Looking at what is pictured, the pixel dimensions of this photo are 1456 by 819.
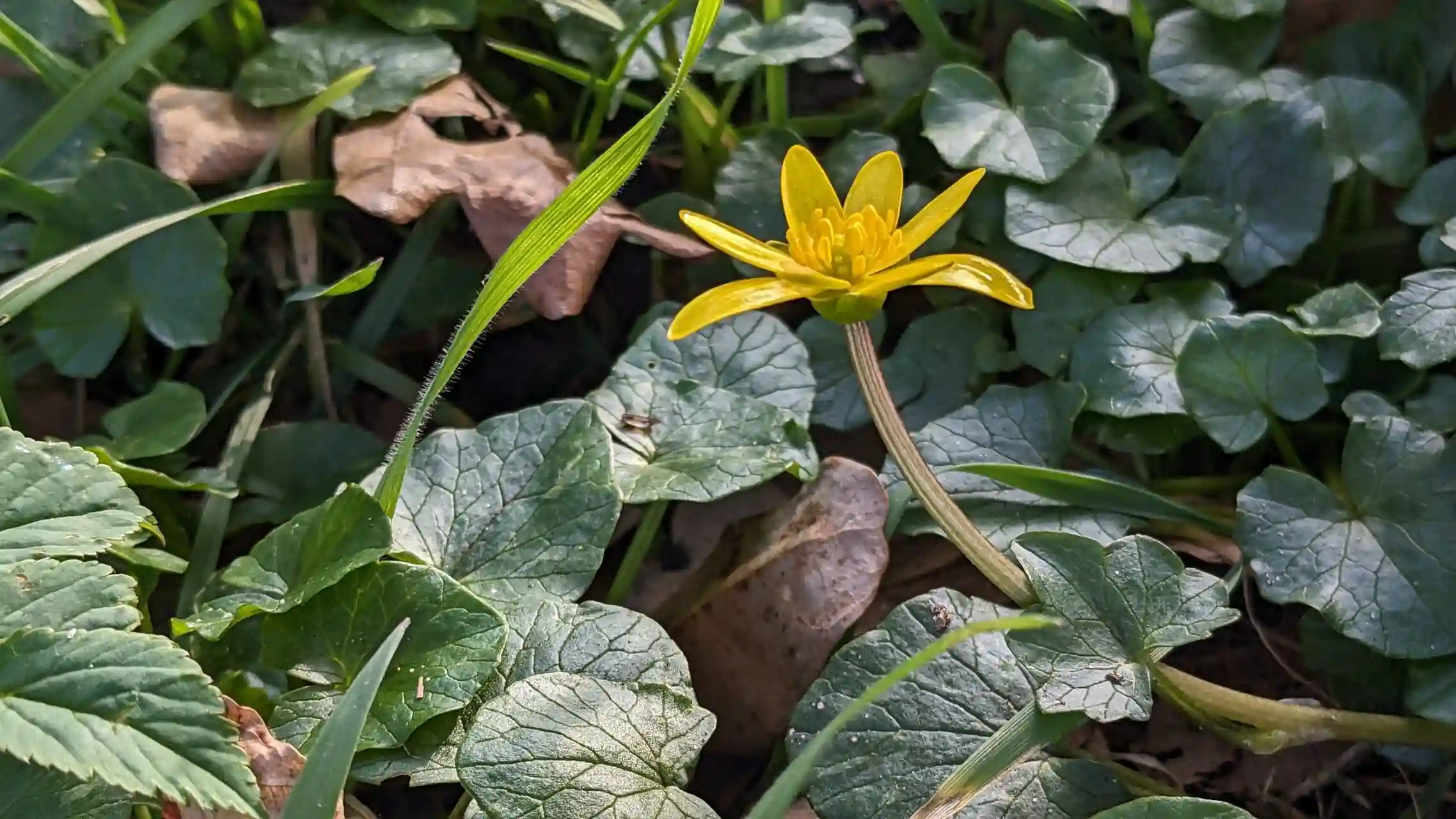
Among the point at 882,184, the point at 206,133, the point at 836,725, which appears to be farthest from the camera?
the point at 206,133

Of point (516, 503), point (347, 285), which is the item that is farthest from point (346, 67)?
Result: point (516, 503)

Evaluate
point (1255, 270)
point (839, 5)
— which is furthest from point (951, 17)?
point (1255, 270)

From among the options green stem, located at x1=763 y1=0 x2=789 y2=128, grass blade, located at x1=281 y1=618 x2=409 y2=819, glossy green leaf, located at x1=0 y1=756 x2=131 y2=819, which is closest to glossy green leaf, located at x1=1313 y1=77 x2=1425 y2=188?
green stem, located at x1=763 y1=0 x2=789 y2=128

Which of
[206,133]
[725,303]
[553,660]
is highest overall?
[206,133]

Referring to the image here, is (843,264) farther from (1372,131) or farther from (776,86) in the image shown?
(1372,131)

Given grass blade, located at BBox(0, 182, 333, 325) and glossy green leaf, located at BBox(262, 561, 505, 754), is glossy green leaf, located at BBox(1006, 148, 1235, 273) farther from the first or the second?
grass blade, located at BBox(0, 182, 333, 325)

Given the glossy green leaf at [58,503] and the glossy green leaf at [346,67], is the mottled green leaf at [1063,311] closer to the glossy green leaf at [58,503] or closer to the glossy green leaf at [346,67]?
the glossy green leaf at [346,67]
